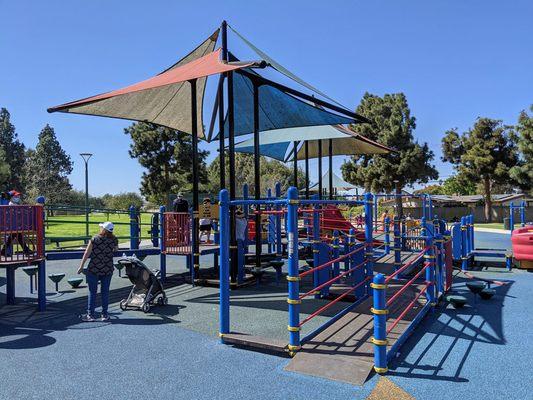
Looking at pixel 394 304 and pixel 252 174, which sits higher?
pixel 252 174

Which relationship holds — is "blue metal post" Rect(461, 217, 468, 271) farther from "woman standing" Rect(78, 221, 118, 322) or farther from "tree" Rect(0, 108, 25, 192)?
"tree" Rect(0, 108, 25, 192)

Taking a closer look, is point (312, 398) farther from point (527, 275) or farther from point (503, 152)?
point (503, 152)

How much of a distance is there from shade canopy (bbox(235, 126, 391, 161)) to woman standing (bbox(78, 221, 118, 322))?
892cm

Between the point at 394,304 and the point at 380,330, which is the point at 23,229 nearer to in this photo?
the point at 380,330

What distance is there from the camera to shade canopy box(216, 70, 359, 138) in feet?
36.7

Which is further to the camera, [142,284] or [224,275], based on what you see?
[142,284]

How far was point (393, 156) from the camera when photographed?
40.1 m

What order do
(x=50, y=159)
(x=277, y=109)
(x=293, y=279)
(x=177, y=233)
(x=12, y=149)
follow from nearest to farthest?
1. (x=293, y=279)
2. (x=177, y=233)
3. (x=277, y=109)
4. (x=12, y=149)
5. (x=50, y=159)

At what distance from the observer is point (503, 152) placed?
39.0 m

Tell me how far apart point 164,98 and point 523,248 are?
1055 cm

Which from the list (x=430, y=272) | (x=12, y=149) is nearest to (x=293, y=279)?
(x=430, y=272)

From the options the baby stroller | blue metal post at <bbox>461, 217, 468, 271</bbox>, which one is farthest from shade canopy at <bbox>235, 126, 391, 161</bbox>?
the baby stroller

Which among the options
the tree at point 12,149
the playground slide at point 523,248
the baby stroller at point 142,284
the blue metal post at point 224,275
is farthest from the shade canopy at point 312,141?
the tree at point 12,149

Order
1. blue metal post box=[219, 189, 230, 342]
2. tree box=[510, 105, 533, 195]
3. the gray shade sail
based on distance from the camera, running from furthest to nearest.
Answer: tree box=[510, 105, 533, 195]
the gray shade sail
blue metal post box=[219, 189, 230, 342]
